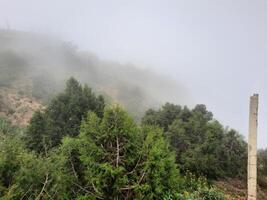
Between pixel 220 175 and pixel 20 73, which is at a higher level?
pixel 20 73

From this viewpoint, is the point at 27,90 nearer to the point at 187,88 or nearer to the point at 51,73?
the point at 51,73

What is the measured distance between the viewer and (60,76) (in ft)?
246

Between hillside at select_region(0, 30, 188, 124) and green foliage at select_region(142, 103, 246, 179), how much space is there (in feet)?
86.2

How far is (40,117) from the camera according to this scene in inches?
983

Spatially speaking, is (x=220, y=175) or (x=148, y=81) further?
(x=148, y=81)

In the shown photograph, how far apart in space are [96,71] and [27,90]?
87.7 ft

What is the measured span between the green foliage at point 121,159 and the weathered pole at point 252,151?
3880mm

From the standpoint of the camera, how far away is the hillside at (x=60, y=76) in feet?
208

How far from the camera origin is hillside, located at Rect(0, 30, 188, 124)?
63472mm

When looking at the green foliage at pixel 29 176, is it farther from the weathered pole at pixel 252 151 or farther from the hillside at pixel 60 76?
the hillside at pixel 60 76

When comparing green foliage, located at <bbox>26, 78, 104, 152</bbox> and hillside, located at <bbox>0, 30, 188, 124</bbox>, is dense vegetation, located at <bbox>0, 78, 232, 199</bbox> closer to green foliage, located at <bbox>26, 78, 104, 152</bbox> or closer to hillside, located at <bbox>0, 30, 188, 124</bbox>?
green foliage, located at <bbox>26, 78, 104, 152</bbox>

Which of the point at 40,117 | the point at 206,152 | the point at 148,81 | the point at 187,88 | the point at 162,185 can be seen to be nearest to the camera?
the point at 162,185

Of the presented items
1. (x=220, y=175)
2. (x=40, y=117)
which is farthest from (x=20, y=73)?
(x=220, y=175)

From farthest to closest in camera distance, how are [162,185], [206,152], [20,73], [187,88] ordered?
[187,88]
[20,73]
[206,152]
[162,185]
